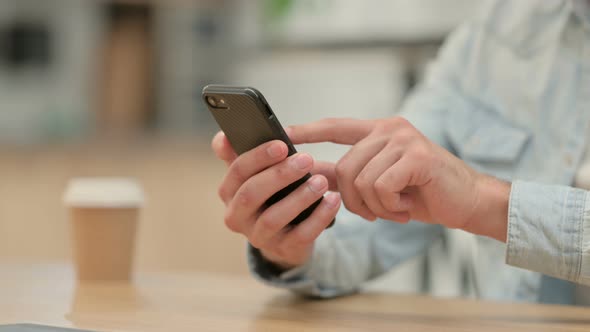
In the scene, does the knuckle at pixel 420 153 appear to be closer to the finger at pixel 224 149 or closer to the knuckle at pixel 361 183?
the knuckle at pixel 361 183

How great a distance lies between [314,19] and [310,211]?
7.65ft

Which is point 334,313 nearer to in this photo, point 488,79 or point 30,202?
point 488,79

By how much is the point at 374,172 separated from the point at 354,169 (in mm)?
27

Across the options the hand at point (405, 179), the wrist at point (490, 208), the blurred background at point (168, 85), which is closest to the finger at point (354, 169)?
the hand at point (405, 179)

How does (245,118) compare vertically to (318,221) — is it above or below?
above

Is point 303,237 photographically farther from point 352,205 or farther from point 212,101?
point 212,101

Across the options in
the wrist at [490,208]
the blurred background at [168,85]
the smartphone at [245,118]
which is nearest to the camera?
the smartphone at [245,118]

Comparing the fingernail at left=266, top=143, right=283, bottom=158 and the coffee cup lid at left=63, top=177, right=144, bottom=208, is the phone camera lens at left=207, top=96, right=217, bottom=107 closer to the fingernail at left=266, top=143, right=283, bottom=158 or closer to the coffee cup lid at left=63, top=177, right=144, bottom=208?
the fingernail at left=266, top=143, right=283, bottom=158

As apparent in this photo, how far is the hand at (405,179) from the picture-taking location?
0.80 metres

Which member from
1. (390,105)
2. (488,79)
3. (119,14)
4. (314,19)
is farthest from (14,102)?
(488,79)

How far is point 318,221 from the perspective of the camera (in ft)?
2.71

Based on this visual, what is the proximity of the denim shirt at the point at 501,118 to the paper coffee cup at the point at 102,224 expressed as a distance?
0.24 metres

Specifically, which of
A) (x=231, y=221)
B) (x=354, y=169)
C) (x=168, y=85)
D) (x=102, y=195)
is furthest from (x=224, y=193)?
(x=168, y=85)

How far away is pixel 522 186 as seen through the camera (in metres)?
0.84
